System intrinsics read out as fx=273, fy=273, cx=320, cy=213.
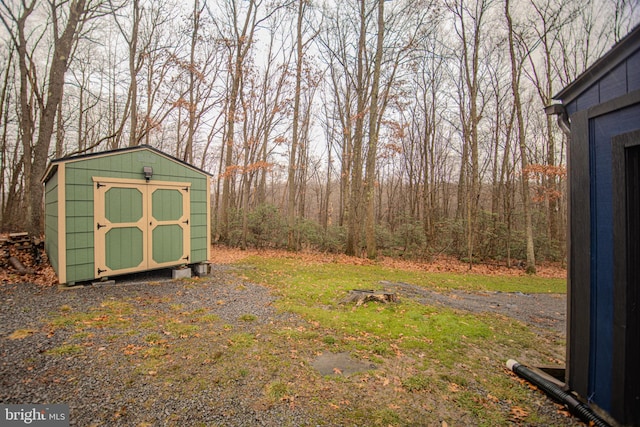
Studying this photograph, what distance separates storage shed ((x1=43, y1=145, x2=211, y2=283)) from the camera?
5.50 m

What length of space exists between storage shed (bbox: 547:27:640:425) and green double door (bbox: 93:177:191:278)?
756cm

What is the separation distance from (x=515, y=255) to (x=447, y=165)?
10068mm

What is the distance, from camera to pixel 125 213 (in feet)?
20.3

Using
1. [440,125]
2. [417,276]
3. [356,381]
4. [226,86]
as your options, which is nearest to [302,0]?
[226,86]

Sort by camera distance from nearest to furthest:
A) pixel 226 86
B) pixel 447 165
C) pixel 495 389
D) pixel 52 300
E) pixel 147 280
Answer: pixel 495 389
pixel 52 300
pixel 147 280
pixel 226 86
pixel 447 165

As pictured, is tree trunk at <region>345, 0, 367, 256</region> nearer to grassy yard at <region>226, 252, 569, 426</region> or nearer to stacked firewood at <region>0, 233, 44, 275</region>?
grassy yard at <region>226, 252, 569, 426</region>

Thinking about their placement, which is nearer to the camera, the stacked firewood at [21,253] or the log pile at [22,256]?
the log pile at [22,256]

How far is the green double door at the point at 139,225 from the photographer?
19.2 feet

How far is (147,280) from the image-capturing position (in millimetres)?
6648

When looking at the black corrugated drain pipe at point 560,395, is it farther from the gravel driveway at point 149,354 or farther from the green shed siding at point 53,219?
the green shed siding at point 53,219

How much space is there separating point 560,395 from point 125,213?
779 cm

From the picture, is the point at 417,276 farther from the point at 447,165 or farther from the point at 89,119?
the point at 89,119

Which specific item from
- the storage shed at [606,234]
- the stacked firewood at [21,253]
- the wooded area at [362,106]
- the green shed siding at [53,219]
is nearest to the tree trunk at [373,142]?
the wooded area at [362,106]

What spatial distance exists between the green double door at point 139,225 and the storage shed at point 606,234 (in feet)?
24.8
